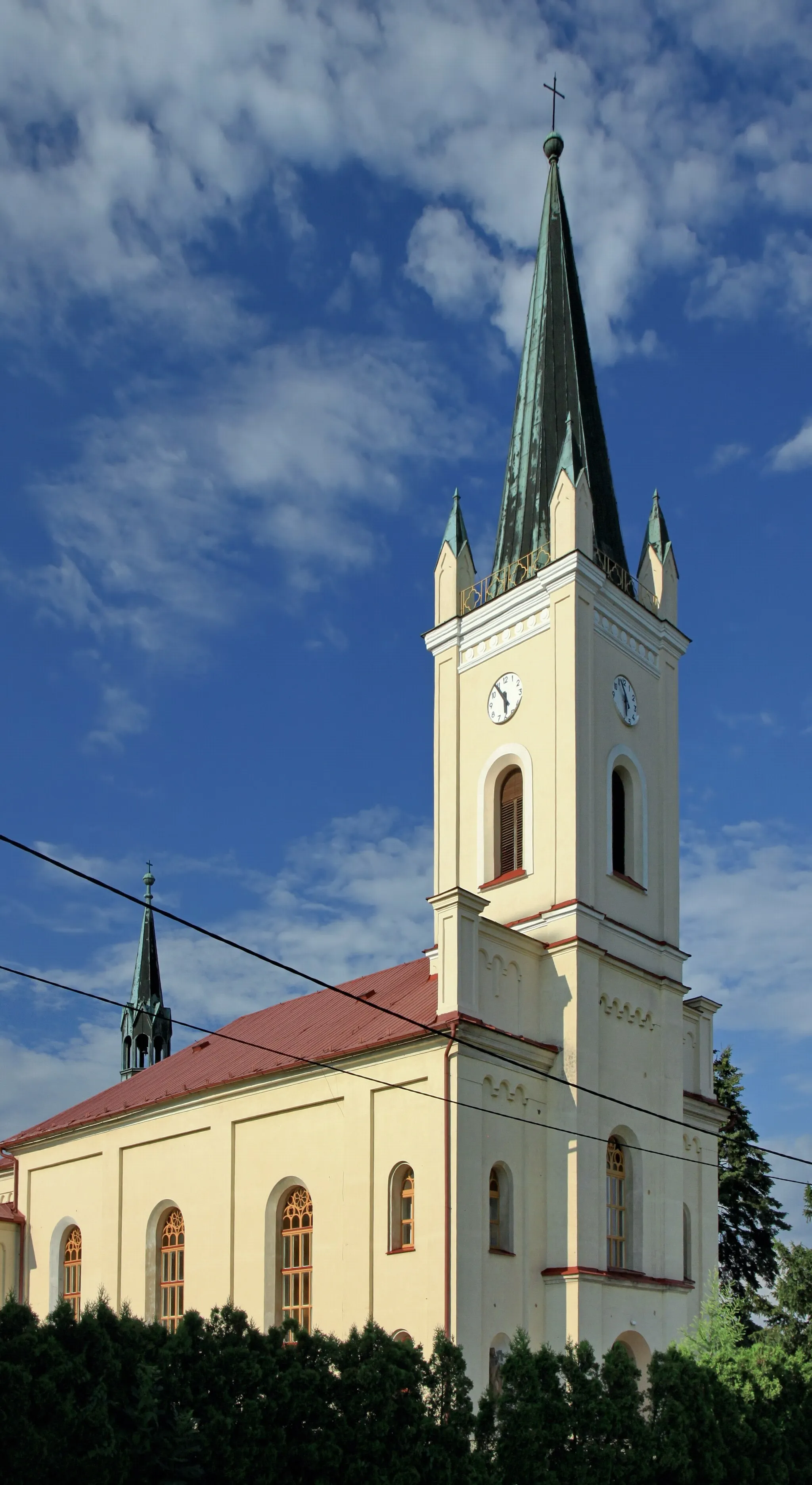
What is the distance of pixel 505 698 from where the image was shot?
34.3m

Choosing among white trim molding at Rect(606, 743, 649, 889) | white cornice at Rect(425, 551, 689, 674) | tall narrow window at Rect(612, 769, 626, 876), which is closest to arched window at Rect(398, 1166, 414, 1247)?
tall narrow window at Rect(612, 769, 626, 876)

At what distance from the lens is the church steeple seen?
52.2 m

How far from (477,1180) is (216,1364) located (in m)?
10.5

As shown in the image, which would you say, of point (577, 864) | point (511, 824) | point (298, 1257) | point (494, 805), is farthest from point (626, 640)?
point (298, 1257)

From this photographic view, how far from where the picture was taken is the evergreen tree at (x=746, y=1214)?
155ft

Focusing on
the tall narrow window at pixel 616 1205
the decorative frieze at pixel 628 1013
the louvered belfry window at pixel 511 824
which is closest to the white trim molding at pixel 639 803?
the louvered belfry window at pixel 511 824

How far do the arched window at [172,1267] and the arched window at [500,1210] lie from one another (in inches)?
379

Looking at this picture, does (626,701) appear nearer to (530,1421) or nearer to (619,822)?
(619,822)

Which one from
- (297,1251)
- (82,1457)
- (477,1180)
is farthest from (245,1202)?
(82,1457)

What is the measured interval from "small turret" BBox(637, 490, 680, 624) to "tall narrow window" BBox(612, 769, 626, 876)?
5175mm

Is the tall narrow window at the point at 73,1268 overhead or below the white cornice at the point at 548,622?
below

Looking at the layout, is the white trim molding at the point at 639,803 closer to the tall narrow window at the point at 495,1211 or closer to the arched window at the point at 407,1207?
the tall narrow window at the point at 495,1211

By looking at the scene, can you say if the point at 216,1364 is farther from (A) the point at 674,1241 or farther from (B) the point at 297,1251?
(A) the point at 674,1241

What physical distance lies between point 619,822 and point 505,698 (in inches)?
157
